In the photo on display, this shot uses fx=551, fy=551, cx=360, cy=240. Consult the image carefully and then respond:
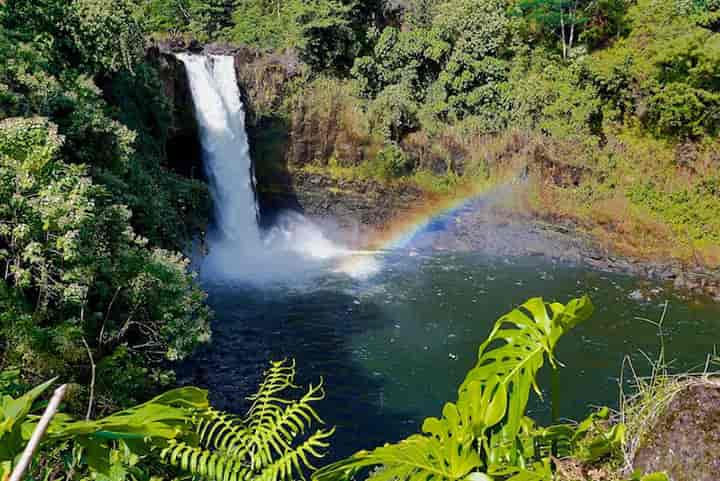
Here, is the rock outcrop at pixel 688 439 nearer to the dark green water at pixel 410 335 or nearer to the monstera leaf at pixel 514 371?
the monstera leaf at pixel 514 371

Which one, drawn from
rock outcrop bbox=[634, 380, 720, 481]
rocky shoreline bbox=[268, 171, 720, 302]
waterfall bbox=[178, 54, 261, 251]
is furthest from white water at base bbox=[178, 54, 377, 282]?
rock outcrop bbox=[634, 380, 720, 481]

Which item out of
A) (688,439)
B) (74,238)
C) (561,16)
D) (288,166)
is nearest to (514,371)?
(688,439)

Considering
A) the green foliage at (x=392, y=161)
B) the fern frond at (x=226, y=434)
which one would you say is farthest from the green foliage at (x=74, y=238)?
the green foliage at (x=392, y=161)

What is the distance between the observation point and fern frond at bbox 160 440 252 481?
66.6 inches

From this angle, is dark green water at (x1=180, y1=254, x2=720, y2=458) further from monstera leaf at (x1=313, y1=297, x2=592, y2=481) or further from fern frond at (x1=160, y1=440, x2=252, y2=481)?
monstera leaf at (x1=313, y1=297, x2=592, y2=481)

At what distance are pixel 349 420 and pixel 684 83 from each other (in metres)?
16.8

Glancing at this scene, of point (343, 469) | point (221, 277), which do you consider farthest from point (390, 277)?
point (343, 469)

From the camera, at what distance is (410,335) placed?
13.3 meters

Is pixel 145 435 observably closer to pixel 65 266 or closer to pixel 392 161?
pixel 65 266

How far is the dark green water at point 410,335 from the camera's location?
1048 cm

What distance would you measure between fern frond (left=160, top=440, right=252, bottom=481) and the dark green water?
7.70m

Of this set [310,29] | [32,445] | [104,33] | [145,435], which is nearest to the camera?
[32,445]

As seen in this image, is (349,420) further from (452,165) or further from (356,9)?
(356,9)

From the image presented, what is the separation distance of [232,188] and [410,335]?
10029 millimetres
